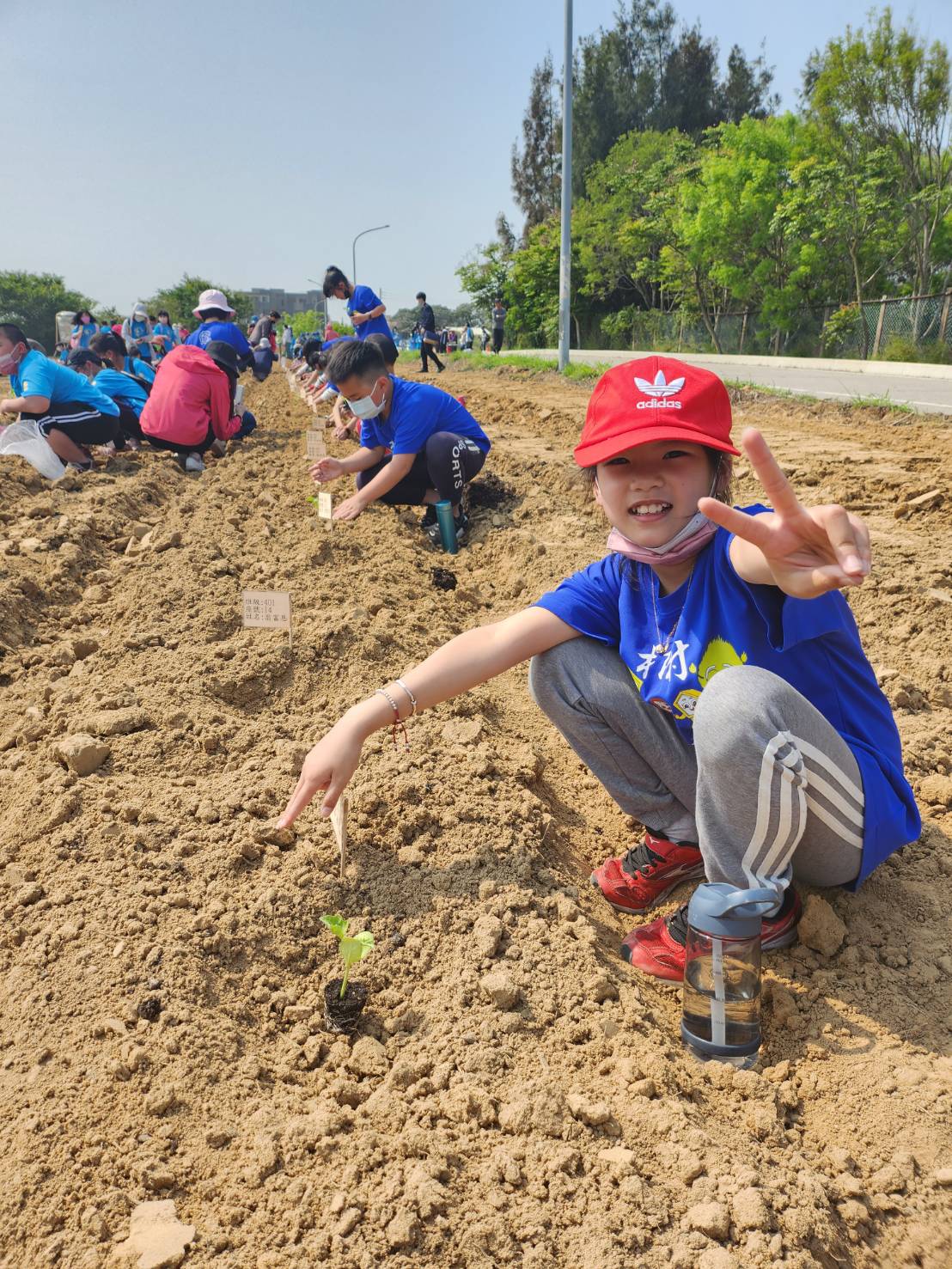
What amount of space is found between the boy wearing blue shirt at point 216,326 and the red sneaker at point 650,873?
742 centimetres

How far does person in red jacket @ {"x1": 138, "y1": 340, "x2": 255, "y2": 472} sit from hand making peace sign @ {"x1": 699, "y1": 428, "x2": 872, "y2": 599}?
6.96 meters

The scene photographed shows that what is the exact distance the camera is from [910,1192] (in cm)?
135

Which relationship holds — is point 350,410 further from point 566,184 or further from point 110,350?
point 566,184

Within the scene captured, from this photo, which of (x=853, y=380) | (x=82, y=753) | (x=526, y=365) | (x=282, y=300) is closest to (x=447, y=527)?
(x=82, y=753)

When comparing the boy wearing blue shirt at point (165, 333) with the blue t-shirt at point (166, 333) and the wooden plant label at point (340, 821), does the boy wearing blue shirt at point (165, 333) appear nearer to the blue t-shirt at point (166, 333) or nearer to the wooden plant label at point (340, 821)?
the blue t-shirt at point (166, 333)

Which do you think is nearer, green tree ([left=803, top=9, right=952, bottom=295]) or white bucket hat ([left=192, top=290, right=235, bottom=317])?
white bucket hat ([left=192, top=290, right=235, bottom=317])

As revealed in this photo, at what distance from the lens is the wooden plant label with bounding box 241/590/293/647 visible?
2.96 metres

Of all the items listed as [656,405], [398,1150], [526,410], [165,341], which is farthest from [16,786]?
[165,341]

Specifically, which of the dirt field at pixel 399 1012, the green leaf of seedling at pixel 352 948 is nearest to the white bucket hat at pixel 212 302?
the dirt field at pixel 399 1012

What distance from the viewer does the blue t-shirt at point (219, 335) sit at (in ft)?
27.7

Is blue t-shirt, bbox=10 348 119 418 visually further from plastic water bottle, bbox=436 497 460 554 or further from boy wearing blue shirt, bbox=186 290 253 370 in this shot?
plastic water bottle, bbox=436 497 460 554

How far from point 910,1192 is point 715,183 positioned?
2371 cm

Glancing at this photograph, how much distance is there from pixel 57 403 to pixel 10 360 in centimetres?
47

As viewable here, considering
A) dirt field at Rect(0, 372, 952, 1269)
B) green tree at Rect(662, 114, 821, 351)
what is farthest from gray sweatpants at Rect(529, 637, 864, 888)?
→ green tree at Rect(662, 114, 821, 351)
